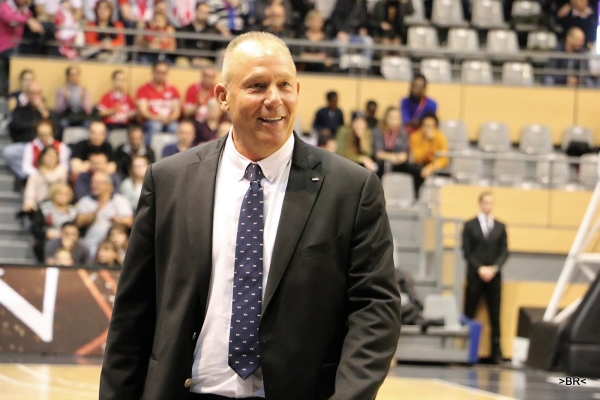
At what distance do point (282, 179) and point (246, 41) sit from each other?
425mm

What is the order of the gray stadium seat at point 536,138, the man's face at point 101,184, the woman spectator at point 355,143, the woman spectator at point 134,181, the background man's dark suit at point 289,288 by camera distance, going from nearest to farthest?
the background man's dark suit at point 289,288 → the man's face at point 101,184 → the woman spectator at point 134,181 → the woman spectator at point 355,143 → the gray stadium seat at point 536,138

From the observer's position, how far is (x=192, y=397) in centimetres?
265

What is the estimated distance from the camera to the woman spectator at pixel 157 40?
1332 centimetres

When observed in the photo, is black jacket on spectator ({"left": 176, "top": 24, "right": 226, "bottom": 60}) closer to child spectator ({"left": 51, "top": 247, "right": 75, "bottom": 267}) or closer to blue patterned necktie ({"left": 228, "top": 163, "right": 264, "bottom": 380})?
child spectator ({"left": 51, "top": 247, "right": 75, "bottom": 267})

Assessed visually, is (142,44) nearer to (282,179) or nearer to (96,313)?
(96,313)

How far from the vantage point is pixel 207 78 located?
12.4 meters

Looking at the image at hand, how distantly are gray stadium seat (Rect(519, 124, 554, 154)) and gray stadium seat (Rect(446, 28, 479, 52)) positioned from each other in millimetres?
1901

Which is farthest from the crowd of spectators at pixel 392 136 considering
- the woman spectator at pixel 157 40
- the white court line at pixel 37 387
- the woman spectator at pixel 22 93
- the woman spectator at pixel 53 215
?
the white court line at pixel 37 387

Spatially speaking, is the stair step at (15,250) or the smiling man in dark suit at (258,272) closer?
the smiling man in dark suit at (258,272)

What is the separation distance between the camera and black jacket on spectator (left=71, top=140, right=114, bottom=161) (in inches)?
447

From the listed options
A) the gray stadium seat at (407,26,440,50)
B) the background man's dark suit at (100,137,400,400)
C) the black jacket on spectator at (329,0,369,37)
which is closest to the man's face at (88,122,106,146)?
the black jacket on spectator at (329,0,369,37)

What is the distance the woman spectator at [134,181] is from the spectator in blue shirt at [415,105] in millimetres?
3845

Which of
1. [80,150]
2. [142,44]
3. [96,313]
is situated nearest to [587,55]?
[142,44]

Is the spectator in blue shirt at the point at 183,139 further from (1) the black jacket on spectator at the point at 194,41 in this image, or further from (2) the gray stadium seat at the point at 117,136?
(1) the black jacket on spectator at the point at 194,41
